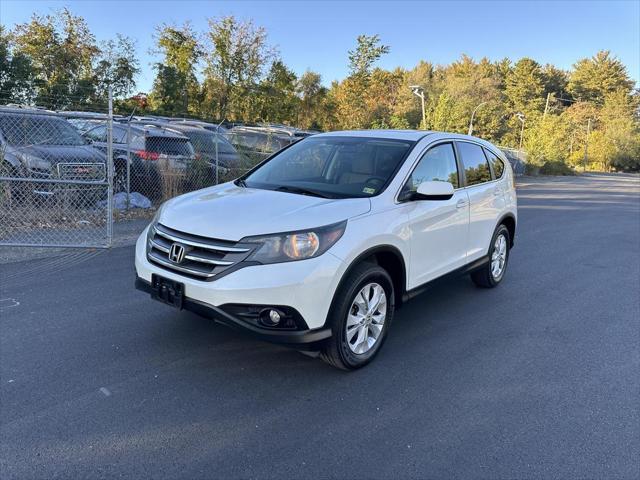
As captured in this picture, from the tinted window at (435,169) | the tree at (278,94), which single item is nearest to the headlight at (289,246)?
the tinted window at (435,169)

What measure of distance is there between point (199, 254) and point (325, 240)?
0.85 meters

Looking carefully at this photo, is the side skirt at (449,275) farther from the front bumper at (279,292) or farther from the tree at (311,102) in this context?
the tree at (311,102)

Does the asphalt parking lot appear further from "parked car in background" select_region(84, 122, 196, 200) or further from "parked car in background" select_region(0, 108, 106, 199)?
"parked car in background" select_region(84, 122, 196, 200)

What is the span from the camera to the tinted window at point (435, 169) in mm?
4166

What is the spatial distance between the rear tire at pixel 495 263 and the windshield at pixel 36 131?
716 centimetres

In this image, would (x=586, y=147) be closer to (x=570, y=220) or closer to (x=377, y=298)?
(x=570, y=220)

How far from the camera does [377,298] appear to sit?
3770 millimetres

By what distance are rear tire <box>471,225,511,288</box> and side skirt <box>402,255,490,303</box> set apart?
23 cm

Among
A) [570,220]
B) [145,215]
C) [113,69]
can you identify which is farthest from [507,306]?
[113,69]

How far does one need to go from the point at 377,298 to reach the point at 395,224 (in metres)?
0.59

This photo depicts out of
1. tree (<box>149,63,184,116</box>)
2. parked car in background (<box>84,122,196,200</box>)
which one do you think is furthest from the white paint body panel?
tree (<box>149,63,184,116</box>)

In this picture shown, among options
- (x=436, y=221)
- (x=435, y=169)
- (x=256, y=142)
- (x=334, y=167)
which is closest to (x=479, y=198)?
(x=435, y=169)

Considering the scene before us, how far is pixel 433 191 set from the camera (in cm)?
393

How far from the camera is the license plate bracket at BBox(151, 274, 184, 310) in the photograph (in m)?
3.38
